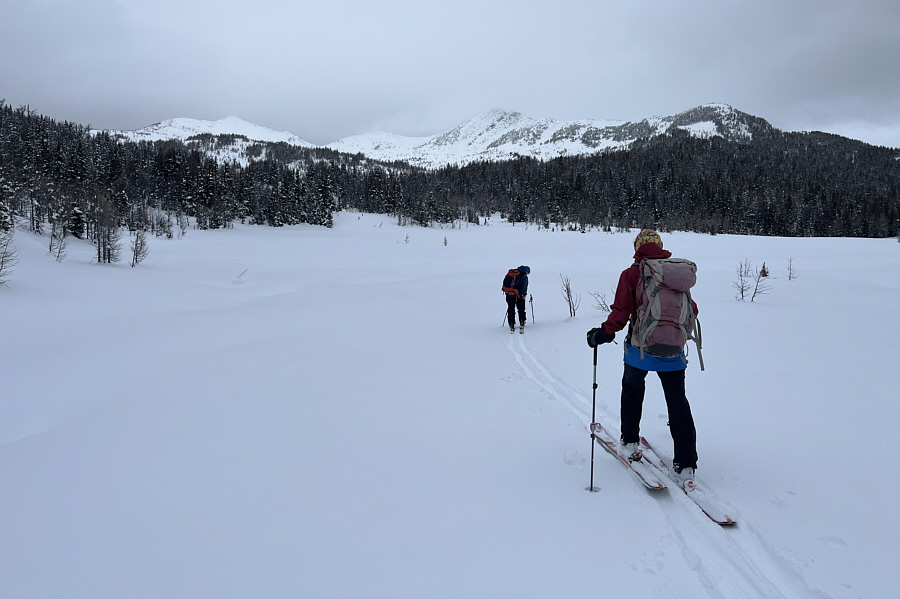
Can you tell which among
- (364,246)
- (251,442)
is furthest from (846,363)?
(364,246)

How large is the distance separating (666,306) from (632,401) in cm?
97

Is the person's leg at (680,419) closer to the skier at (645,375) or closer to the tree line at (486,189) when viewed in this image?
the skier at (645,375)

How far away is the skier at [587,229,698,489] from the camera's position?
134 inches

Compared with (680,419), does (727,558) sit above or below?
below

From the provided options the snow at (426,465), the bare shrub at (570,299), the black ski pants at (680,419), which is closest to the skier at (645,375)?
the black ski pants at (680,419)

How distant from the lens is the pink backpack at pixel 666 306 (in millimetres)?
3301

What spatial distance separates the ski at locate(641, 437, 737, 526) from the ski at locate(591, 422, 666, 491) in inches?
4.4

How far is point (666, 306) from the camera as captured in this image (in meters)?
3.34

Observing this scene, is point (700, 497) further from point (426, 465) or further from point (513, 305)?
point (513, 305)

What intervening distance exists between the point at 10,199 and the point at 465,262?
2914 centimetres

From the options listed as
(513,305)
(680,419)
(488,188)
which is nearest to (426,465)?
(680,419)

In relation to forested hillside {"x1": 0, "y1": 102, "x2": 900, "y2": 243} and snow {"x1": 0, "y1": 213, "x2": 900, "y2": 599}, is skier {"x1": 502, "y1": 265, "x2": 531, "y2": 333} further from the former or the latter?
forested hillside {"x1": 0, "y1": 102, "x2": 900, "y2": 243}

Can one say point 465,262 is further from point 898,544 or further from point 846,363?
point 898,544

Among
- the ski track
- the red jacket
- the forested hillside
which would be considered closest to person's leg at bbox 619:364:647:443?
the red jacket
